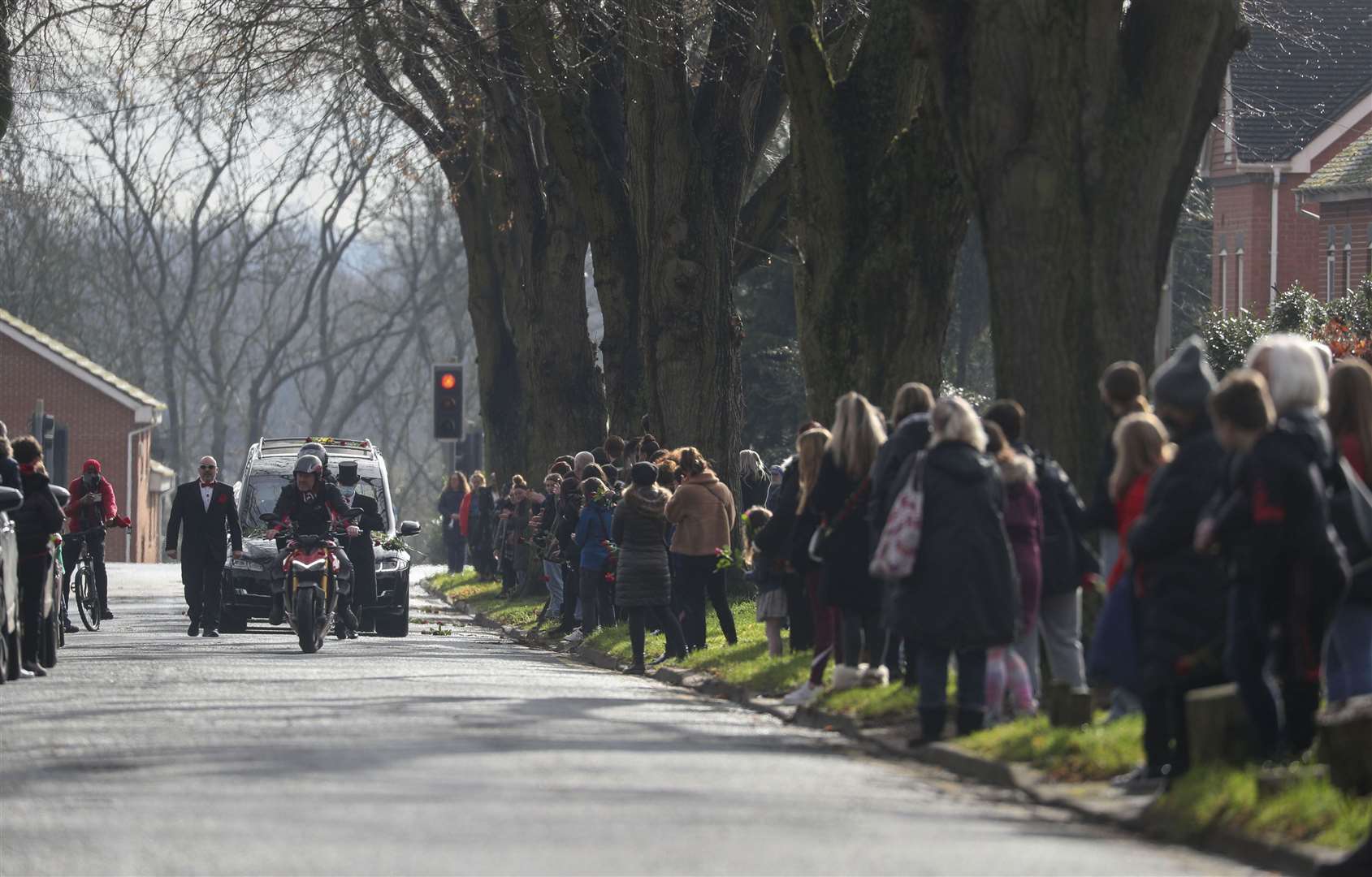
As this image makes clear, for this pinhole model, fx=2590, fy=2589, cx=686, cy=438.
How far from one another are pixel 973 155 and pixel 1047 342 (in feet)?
4.03

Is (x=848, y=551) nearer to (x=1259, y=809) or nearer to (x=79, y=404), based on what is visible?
(x=1259, y=809)

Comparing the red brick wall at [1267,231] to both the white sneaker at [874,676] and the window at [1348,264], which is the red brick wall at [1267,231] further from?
the white sneaker at [874,676]

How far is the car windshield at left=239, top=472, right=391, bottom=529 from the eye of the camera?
2764 centimetres

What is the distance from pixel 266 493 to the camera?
28.1 m

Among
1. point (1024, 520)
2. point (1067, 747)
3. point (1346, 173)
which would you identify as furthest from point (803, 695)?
point (1346, 173)

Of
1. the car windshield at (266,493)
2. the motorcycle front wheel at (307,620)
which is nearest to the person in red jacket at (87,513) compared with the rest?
the car windshield at (266,493)

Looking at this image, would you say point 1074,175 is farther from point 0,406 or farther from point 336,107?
point 0,406

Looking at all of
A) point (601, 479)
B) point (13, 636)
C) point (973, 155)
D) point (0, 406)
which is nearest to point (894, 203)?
point (973, 155)

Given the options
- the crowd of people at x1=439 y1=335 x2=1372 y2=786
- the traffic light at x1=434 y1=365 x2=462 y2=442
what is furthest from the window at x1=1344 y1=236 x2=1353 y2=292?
the crowd of people at x1=439 y1=335 x2=1372 y2=786

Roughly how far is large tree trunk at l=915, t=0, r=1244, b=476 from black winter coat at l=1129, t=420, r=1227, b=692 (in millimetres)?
4462

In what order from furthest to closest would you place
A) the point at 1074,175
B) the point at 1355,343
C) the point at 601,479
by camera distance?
1. the point at 1355,343
2. the point at 601,479
3. the point at 1074,175

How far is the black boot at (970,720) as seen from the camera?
13055 millimetres

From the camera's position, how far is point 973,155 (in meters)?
15.7

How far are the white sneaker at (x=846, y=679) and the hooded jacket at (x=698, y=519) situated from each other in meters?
4.54
